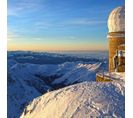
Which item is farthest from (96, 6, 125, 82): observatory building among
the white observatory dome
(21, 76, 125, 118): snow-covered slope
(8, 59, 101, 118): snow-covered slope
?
(8, 59, 101, 118): snow-covered slope

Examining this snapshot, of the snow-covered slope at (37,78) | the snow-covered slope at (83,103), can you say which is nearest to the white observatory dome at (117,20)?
the snow-covered slope at (83,103)

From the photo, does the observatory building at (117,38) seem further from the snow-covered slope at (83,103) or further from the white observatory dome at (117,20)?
the snow-covered slope at (83,103)

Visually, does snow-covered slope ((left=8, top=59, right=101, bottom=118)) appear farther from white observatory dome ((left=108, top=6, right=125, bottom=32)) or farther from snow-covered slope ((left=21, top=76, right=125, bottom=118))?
snow-covered slope ((left=21, top=76, right=125, bottom=118))

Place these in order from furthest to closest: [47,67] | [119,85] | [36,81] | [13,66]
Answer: [47,67]
[13,66]
[36,81]
[119,85]

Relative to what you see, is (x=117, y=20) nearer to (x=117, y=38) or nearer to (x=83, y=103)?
(x=117, y=38)

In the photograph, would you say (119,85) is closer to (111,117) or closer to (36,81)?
(111,117)
